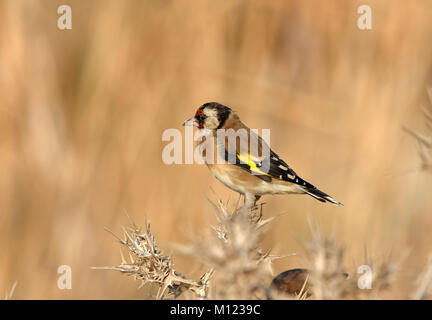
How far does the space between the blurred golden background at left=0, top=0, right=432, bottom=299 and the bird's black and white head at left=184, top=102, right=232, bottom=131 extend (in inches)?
20.3

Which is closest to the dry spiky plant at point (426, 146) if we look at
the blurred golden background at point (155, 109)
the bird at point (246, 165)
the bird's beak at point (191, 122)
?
the bird at point (246, 165)

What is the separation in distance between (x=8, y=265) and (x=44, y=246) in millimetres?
346

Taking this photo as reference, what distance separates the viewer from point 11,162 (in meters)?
4.46

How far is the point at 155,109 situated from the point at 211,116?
0.68 m

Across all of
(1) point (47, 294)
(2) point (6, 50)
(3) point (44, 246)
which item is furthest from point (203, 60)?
(1) point (47, 294)

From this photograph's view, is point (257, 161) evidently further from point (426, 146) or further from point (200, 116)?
point (426, 146)

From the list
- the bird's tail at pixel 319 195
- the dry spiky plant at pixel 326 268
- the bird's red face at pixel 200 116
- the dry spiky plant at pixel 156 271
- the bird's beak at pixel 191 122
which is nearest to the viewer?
the dry spiky plant at pixel 326 268

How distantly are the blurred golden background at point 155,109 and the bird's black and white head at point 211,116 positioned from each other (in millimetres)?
515

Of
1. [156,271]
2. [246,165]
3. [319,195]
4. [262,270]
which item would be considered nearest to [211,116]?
[246,165]

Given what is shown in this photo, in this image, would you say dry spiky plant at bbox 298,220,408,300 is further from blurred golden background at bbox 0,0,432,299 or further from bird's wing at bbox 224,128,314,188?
blurred golden background at bbox 0,0,432,299

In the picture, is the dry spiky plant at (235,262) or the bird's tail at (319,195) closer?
the dry spiky plant at (235,262)

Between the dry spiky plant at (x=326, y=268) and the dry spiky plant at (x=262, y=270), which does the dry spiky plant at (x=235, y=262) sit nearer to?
the dry spiky plant at (x=262, y=270)

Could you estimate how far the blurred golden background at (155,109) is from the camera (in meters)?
4.45
